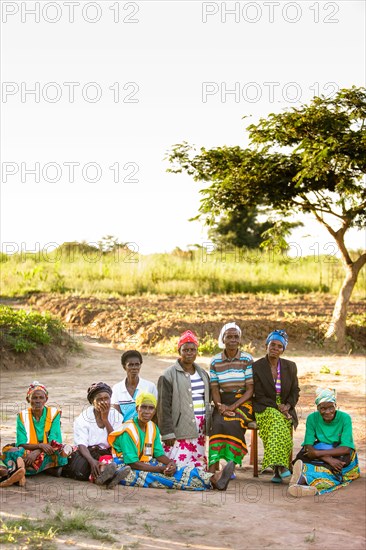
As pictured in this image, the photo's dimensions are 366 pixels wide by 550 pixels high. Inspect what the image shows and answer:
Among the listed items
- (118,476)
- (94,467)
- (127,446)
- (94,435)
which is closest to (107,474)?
(118,476)

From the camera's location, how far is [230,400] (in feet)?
22.9

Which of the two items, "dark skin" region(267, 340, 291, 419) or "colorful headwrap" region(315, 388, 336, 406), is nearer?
"colorful headwrap" region(315, 388, 336, 406)

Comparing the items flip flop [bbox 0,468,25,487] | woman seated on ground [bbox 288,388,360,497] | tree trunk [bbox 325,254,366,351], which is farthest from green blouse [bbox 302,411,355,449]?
tree trunk [bbox 325,254,366,351]

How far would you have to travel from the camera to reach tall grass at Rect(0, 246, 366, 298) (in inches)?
1024

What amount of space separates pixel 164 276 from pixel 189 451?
2078 cm

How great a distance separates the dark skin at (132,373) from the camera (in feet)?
22.3

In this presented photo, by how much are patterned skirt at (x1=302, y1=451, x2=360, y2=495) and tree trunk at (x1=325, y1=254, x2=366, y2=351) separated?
9.85 metres

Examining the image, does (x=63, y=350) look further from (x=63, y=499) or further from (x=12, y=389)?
(x=63, y=499)

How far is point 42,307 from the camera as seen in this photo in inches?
856

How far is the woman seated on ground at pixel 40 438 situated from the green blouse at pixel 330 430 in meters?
2.06

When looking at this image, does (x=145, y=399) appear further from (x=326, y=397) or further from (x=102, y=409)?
(x=326, y=397)

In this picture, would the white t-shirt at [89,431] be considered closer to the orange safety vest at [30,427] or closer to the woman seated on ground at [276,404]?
the orange safety vest at [30,427]

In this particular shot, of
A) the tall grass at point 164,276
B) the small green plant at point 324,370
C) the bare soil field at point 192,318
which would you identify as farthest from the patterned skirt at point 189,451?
the tall grass at point 164,276

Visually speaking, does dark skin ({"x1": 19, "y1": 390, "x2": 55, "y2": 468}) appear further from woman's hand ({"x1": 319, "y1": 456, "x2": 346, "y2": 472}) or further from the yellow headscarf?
woman's hand ({"x1": 319, "y1": 456, "x2": 346, "y2": 472})
